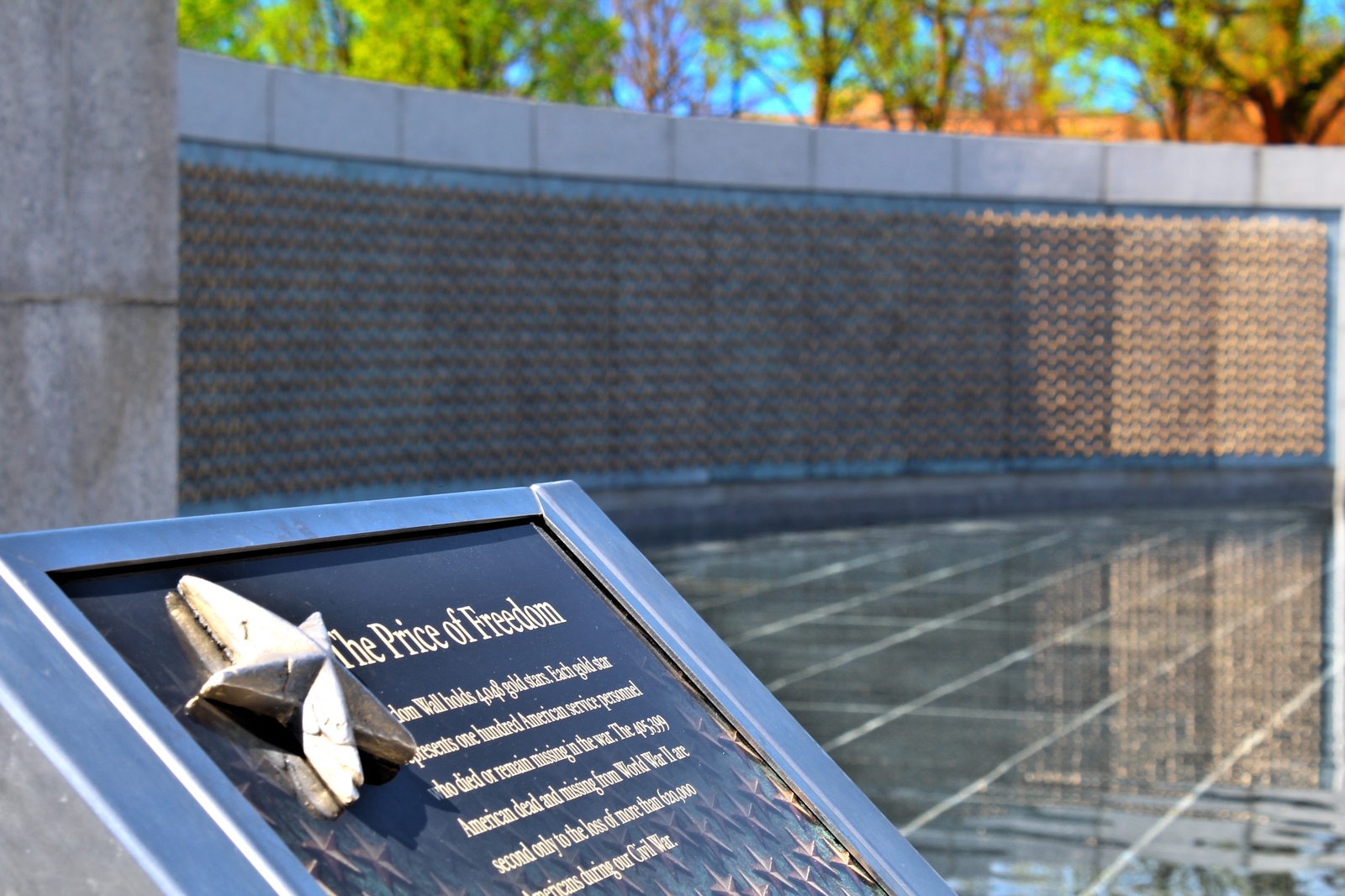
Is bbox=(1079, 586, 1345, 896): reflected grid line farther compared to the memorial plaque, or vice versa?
bbox=(1079, 586, 1345, 896): reflected grid line

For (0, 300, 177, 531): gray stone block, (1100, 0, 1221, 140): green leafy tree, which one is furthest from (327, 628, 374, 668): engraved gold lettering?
(1100, 0, 1221, 140): green leafy tree

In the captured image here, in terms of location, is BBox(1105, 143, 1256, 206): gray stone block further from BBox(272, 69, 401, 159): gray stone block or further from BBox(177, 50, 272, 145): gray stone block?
BBox(177, 50, 272, 145): gray stone block

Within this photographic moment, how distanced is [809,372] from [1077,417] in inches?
113

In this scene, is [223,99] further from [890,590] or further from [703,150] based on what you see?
[890,590]

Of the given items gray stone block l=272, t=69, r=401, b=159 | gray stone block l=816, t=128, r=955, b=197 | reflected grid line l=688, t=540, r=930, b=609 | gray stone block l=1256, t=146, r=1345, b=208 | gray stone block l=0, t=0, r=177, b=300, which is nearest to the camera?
gray stone block l=0, t=0, r=177, b=300

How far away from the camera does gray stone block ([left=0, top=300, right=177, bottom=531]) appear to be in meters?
3.53

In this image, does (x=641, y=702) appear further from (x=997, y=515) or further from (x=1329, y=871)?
(x=997, y=515)

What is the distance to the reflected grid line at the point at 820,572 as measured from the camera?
805cm

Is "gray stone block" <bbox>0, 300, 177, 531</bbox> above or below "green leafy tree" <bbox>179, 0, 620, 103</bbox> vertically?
below

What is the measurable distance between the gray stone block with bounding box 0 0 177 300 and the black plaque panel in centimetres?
209

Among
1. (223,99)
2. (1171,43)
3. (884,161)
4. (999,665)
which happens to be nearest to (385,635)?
(999,665)

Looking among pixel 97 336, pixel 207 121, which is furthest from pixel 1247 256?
pixel 97 336

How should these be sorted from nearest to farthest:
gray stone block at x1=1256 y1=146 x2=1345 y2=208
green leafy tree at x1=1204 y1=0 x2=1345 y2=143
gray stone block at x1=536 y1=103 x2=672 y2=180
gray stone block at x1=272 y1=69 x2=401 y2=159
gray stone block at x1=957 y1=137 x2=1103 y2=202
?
gray stone block at x1=272 y1=69 x2=401 y2=159 → gray stone block at x1=536 y1=103 x2=672 y2=180 → gray stone block at x1=957 y1=137 x2=1103 y2=202 → gray stone block at x1=1256 y1=146 x2=1345 y2=208 → green leafy tree at x1=1204 y1=0 x2=1345 y2=143

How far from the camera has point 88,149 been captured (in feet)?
11.9
